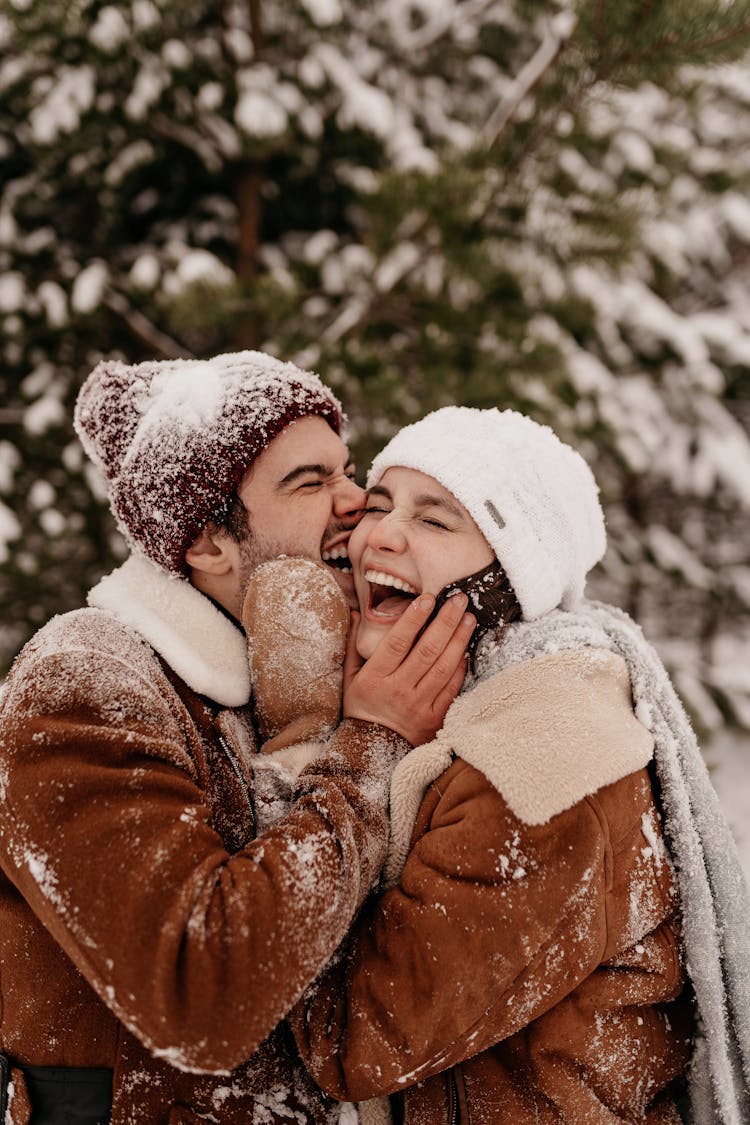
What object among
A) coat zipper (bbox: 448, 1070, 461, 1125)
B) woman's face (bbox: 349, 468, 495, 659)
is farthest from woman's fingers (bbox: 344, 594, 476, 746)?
coat zipper (bbox: 448, 1070, 461, 1125)

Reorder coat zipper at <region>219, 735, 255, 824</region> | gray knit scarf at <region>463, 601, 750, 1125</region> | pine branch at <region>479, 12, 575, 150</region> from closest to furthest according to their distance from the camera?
gray knit scarf at <region>463, 601, 750, 1125</region> < coat zipper at <region>219, 735, 255, 824</region> < pine branch at <region>479, 12, 575, 150</region>

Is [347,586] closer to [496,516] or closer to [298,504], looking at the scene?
[298,504]

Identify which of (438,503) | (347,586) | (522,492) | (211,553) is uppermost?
(522,492)

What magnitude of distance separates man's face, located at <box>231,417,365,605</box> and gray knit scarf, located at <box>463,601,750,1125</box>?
63 cm

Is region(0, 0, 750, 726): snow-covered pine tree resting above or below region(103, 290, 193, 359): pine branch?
above

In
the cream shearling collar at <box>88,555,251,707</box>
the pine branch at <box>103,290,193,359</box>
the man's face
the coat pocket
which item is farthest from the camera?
the pine branch at <box>103,290,193,359</box>

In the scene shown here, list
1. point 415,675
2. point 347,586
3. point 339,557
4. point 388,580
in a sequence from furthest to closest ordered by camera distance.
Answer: point 339,557, point 347,586, point 388,580, point 415,675

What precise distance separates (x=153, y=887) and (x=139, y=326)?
298cm

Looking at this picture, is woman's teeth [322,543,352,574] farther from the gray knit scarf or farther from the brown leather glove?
the gray knit scarf

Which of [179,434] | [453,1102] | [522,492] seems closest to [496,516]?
[522,492]

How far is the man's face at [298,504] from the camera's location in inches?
86.5

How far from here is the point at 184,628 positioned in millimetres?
1923

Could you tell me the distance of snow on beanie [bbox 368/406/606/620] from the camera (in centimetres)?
189

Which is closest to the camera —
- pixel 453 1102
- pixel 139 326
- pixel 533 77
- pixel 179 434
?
pixel 453 1102
